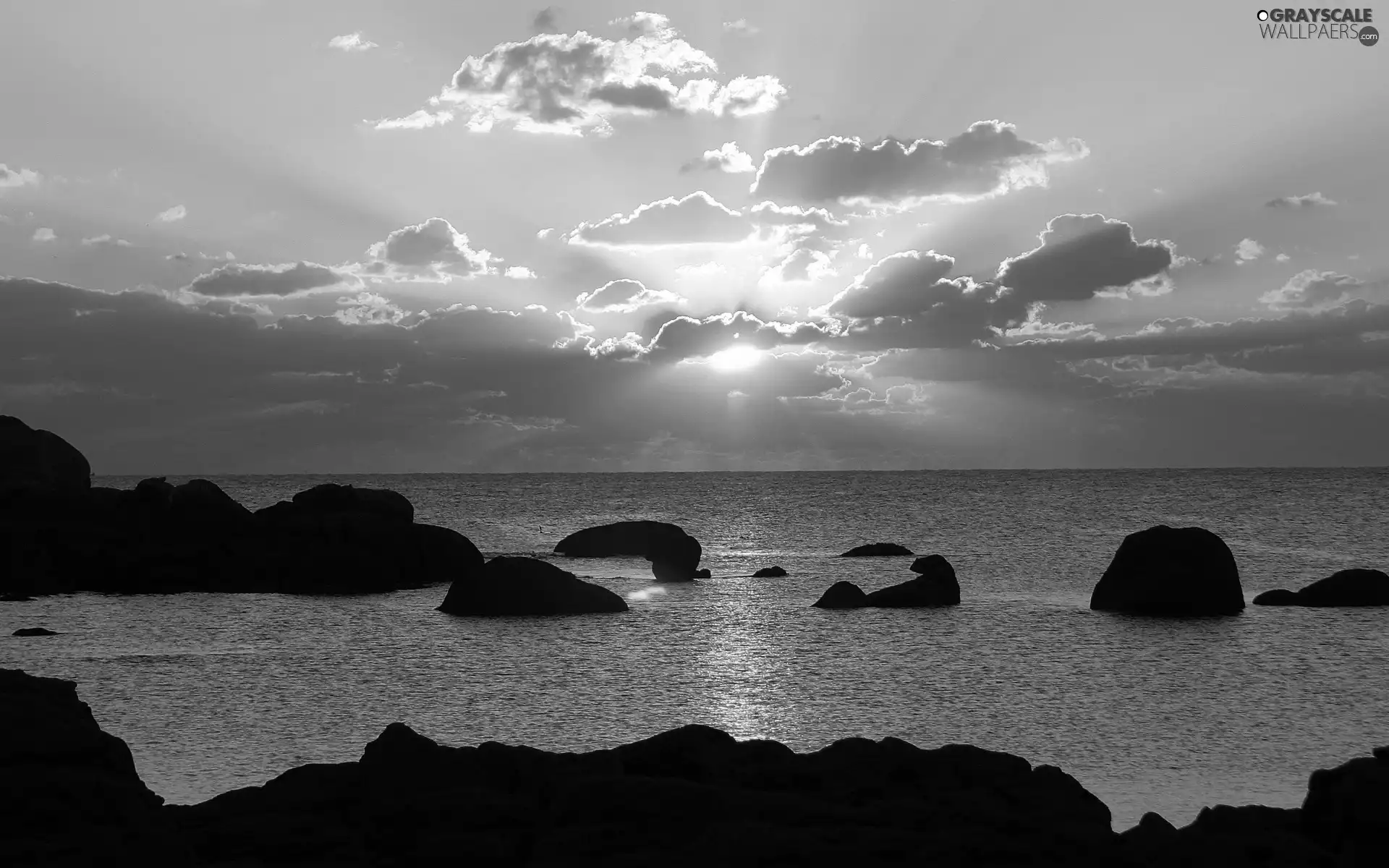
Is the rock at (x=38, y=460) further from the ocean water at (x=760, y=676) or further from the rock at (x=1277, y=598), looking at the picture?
the rock at (x=1277, y=598)

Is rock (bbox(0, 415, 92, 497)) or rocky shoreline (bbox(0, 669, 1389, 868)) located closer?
rocky shoreline (bbox(0, 669, 1389, 868))

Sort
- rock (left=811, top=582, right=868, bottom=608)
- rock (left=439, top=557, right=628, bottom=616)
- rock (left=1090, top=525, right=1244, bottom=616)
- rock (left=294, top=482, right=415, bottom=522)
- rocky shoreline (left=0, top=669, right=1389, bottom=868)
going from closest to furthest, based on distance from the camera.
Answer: rocky shoreline (left=0, top=669, right=1389, bottom=868) < rock (left=1090, top=525, right=1244, bottom=616) < rock (left=439, top=557, right=628, bottom=616) < rock (left=811, top=582, right=868, bottom=608) < rock (left=294, top=482, right=415, bottom=522)

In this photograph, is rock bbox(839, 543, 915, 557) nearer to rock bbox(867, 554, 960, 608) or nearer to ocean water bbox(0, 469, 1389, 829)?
ocean water bbox(0, 469, 1389, 829)

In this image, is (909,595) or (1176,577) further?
(909,595)

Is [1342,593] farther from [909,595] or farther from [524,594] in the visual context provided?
[524,594]

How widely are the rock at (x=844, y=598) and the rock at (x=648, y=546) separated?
15.7 meters

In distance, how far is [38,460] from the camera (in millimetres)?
75250

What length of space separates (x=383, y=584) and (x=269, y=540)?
300 inches

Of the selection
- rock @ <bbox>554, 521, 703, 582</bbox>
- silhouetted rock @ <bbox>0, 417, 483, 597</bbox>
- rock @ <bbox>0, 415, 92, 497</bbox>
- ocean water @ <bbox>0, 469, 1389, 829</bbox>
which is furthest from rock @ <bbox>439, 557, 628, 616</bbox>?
rock @ <bbox>0, 415, 92, 497</bbox>

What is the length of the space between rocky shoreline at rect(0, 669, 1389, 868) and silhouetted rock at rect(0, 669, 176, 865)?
0.08ft

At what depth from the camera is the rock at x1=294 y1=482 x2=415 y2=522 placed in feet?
226

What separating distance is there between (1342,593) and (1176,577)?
885cm

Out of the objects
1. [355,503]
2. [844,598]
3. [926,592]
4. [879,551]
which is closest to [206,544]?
[355,503]

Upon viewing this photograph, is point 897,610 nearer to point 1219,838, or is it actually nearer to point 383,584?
point 383,584
